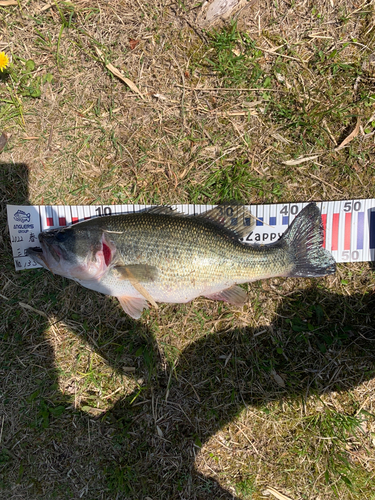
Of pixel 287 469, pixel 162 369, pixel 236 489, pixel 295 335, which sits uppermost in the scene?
pixel 295 335

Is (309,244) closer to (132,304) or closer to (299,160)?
(299,160)

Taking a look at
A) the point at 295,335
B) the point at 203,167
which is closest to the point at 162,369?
the point at 295,335

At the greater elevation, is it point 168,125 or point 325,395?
point 168,125

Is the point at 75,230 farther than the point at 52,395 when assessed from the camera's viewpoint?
No

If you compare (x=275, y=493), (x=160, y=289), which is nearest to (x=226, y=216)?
(x=160, y=289)

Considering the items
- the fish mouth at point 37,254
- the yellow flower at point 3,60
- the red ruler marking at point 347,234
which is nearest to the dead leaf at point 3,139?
the yellow flower at point 3,60

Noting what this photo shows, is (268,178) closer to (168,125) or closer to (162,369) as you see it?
(168,125)
